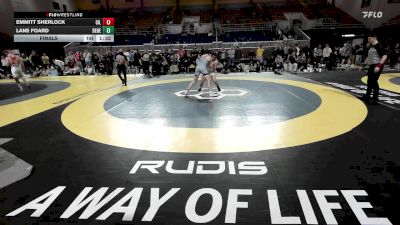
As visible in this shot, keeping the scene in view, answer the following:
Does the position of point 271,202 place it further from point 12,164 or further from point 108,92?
point 108,92

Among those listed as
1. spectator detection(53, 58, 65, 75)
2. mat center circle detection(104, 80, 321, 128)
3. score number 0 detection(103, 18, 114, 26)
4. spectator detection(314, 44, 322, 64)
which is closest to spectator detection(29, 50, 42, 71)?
spectator detection(53, 58, 65, 75)

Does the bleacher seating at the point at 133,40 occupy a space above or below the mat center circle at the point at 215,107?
above

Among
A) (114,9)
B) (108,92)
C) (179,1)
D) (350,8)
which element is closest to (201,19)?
(179,1)

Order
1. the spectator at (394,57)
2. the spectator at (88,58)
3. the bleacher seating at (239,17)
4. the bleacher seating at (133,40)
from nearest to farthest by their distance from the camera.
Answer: the spectator at (394,57), the spectator at (88,58), the bleacher seating at (133,40), the bleacher seating at (239,17)

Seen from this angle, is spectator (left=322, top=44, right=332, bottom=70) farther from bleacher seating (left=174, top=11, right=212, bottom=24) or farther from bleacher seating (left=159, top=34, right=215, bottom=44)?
bleacher seating (left=174, top=11, right=212, bottom=24)

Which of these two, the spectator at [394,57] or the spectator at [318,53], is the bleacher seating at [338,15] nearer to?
the spectator at [394,57]

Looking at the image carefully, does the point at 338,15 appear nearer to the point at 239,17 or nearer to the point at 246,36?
the point at 239,17

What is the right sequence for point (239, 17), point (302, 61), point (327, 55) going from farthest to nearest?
1. point (239, 17)
2. point (327, 55)
3. point (302, 61)

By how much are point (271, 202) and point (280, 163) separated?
1.03m

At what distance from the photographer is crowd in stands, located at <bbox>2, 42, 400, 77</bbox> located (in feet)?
53.4

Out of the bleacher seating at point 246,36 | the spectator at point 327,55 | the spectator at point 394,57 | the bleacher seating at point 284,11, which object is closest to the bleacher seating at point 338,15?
the bleacher seating at point 284,11

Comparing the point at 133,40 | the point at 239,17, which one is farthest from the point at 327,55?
the point at 133,40

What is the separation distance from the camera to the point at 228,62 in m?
17.5

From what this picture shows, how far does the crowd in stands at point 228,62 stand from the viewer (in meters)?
16.3
